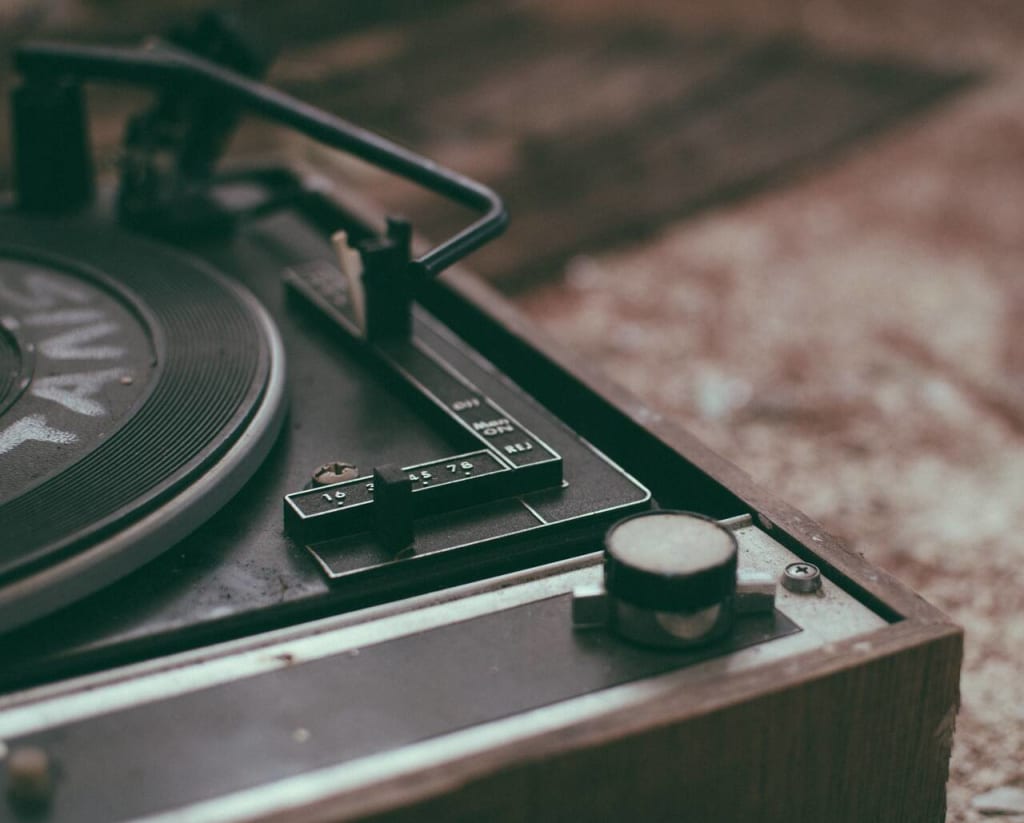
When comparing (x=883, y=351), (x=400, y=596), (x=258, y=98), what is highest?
(x=258, y=98)

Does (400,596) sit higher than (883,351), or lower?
higher

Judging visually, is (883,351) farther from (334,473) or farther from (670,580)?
(670,580)

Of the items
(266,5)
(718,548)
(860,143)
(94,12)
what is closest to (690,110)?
(860,143)

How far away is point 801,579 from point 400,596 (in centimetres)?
25

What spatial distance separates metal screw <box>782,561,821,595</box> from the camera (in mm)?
783

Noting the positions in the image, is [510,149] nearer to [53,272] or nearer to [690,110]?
[690,110]

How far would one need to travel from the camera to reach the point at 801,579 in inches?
30.9

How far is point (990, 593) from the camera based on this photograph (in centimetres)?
162

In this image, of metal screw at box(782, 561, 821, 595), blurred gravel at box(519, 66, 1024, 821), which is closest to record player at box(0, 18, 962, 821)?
metal screw at box(782, 561, 821, 595)

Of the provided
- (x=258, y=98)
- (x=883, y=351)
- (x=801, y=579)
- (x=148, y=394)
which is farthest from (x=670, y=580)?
(x=883, y=351)

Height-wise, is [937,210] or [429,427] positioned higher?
[429,427]

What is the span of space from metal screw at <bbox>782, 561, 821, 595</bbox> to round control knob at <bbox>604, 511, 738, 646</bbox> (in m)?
0.07

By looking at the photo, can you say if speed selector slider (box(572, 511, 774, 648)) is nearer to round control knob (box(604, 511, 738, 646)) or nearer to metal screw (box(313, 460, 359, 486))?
round control knob (box(604, 511, 738, 646))

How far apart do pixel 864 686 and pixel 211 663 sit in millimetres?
373
